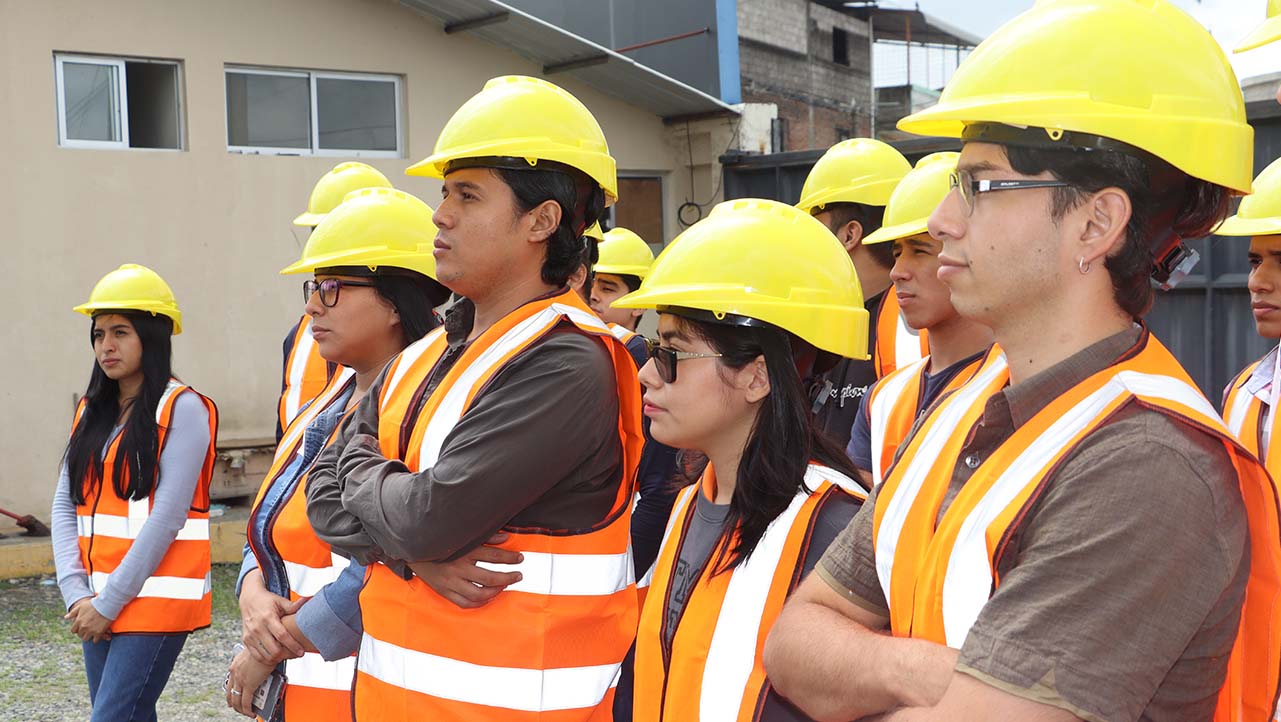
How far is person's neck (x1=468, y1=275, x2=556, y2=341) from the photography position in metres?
3.24

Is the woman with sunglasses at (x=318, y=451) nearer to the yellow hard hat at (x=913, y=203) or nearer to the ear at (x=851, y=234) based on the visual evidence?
the yellow hard hat at (x=913, y=203)

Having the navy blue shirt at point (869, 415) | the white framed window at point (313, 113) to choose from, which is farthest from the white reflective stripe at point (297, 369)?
the white framed window at point (313, 113)

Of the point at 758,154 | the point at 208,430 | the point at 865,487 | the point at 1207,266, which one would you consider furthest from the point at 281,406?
the point at 758,154

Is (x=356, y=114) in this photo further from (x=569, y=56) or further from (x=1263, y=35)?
(x=1263, y=35)

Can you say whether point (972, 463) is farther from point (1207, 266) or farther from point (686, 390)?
point (1207, 266)

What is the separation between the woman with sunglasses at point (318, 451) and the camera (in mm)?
3420

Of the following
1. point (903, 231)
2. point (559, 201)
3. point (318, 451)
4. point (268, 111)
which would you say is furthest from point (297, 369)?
point (268, 111)

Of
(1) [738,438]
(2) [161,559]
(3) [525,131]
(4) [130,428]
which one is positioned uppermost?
(3) [525,131]

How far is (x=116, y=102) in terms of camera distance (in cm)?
1110

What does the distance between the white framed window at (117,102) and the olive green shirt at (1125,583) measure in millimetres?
10991

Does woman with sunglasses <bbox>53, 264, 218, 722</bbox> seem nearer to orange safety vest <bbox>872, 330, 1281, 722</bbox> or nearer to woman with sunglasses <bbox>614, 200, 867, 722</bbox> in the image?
woman with sunglasses <bbox>614, 200, 867, 722</bbox>

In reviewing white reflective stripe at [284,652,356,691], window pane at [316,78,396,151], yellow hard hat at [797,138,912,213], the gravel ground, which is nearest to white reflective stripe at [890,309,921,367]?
yellow hard hat at [797,138,912,213]

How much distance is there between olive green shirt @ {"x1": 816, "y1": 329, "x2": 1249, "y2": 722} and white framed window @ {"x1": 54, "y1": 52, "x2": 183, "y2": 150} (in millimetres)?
10991

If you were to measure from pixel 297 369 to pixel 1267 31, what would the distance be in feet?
12.7
